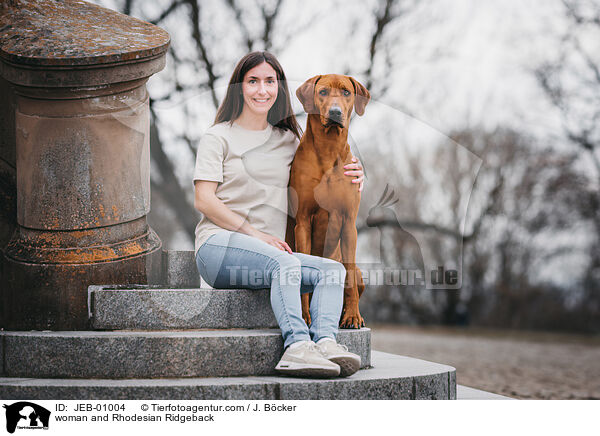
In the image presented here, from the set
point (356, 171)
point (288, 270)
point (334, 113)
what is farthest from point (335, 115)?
point (288, 270)

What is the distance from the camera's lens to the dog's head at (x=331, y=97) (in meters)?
3.97

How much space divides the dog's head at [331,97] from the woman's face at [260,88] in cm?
20

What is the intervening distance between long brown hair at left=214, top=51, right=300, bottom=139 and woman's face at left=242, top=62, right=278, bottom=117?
0.09 ft

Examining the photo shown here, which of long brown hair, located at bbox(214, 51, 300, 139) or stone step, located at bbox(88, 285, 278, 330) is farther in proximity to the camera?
long brown hair, located at bbox(214, 51, 300, 139)

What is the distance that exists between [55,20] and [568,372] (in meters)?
8.89

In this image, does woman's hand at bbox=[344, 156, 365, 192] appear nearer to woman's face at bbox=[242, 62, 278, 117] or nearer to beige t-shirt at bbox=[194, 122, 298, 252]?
beige t-shirt at bbox=[194, 122, 298, 252]

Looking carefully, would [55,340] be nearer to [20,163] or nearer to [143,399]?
[143,399]

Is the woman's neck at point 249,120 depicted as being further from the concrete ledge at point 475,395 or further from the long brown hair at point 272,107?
the concrete ledge at point 475,395

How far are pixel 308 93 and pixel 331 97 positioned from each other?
16 cm

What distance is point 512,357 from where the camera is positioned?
12453mm

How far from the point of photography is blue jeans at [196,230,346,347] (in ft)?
12.3
